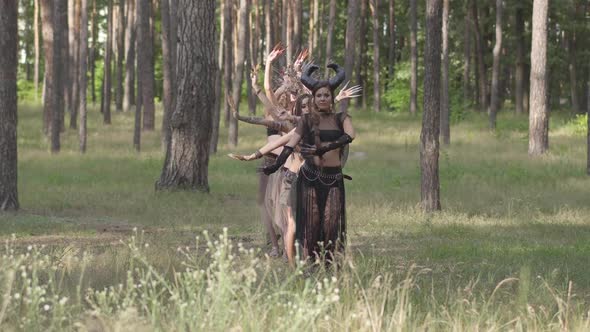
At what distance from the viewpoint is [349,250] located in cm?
711

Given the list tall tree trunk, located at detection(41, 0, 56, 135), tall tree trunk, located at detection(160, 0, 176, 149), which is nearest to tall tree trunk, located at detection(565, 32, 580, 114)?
tall tree trunk, located at detection(160, 0, 176, 149)

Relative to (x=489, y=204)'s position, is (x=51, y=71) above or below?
above

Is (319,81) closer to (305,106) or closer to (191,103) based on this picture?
(305,106)

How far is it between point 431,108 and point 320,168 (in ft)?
21.5

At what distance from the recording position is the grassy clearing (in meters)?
6.09

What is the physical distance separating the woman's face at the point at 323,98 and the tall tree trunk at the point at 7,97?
7535mm

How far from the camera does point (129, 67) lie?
5128 centimetres

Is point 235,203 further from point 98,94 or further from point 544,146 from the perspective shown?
point 98,94

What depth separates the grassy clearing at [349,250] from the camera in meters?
6.09

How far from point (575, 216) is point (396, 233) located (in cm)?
358

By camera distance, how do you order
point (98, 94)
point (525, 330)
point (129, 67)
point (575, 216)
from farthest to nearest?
point (98, 94) < point (129, 67) < point (575, 216) < point (525, 330)

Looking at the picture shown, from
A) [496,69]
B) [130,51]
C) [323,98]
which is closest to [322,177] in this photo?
[323,98]

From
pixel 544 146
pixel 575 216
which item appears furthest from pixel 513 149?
pixel 575 216

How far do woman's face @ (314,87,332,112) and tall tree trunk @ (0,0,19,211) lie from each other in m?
7.54
